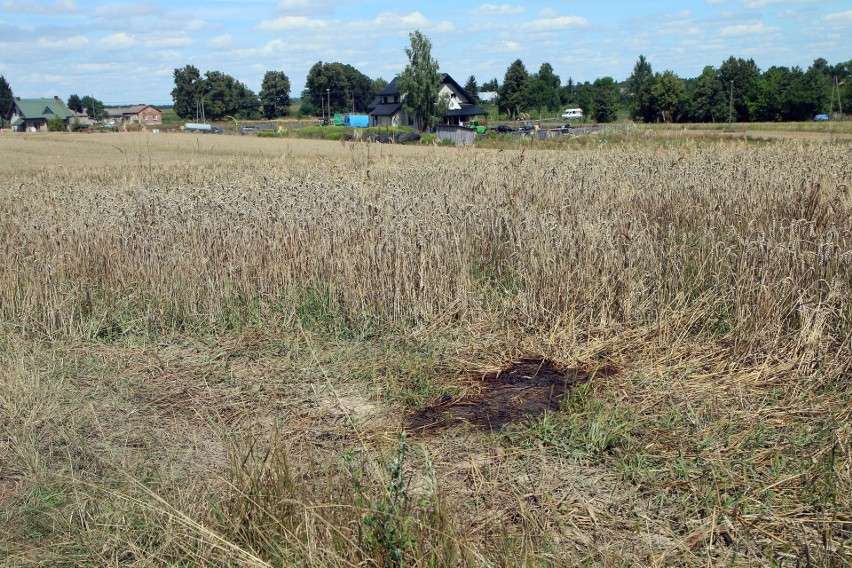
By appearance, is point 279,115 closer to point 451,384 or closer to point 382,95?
point 382,95

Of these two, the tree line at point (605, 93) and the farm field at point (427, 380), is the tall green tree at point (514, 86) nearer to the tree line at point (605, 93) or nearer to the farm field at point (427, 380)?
the tree line at point (605, 93)

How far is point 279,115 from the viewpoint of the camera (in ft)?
389

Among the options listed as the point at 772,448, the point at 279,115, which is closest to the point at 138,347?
the point at 772,448

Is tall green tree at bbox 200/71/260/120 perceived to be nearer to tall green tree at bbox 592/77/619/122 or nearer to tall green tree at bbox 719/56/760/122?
tall green tree at bbox 592/77/619/122

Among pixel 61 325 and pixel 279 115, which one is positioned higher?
pixel 279 115

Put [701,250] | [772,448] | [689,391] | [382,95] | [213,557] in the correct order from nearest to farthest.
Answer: [213,557], [772,448], [689,391], [701,250], [382,95]

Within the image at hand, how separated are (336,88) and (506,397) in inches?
4880

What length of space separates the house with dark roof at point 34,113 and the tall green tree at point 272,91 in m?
28.7

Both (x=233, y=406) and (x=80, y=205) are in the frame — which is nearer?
(x=233, y=406)

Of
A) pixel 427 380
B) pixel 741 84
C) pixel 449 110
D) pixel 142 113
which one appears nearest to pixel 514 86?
pixel 449 110

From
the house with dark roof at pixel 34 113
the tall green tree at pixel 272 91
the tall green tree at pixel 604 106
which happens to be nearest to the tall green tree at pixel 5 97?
the house with dark roof at pixel 34 113

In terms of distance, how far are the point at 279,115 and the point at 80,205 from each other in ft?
378

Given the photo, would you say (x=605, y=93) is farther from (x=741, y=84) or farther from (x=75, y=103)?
(x=75, y=103)

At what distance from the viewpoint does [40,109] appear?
10612 centimetres
